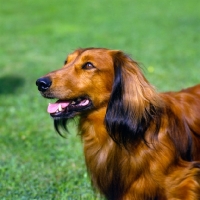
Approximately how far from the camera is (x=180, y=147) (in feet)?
13.9

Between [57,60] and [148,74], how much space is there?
268cm

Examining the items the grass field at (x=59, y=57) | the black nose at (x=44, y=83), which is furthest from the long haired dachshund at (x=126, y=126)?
the grass field at (x=59, y=57)

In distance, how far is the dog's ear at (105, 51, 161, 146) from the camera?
4.06m

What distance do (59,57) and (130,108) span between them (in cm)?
869

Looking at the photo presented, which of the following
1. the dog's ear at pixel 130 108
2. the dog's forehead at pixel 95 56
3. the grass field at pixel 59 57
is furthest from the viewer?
the grass field at pixel 59 57

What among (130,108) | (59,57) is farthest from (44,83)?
(59,57)

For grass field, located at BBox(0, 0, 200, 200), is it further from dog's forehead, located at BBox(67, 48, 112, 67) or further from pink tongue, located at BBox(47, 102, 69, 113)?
dog's forehead, located at BBox(67, 48, 112, 67)

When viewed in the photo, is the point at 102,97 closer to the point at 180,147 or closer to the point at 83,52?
the point at 83,52

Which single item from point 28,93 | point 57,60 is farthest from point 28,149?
point 57,60

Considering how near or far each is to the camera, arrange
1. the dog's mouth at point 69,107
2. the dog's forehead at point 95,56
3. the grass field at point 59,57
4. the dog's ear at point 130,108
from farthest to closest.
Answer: the grass field at point 59,57 → the dog's forehead at point 95,56 → the dog's mouth at point 69,107 → the dog's ear at point 130,108

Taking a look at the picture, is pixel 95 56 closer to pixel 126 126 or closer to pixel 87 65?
pixel 87 65

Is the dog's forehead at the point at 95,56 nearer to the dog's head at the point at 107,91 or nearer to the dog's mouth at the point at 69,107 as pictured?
the dog's head at the point at 107,91

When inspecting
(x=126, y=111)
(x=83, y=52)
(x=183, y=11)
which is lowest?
(x=183, y=11)

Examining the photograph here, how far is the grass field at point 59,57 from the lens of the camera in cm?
546
